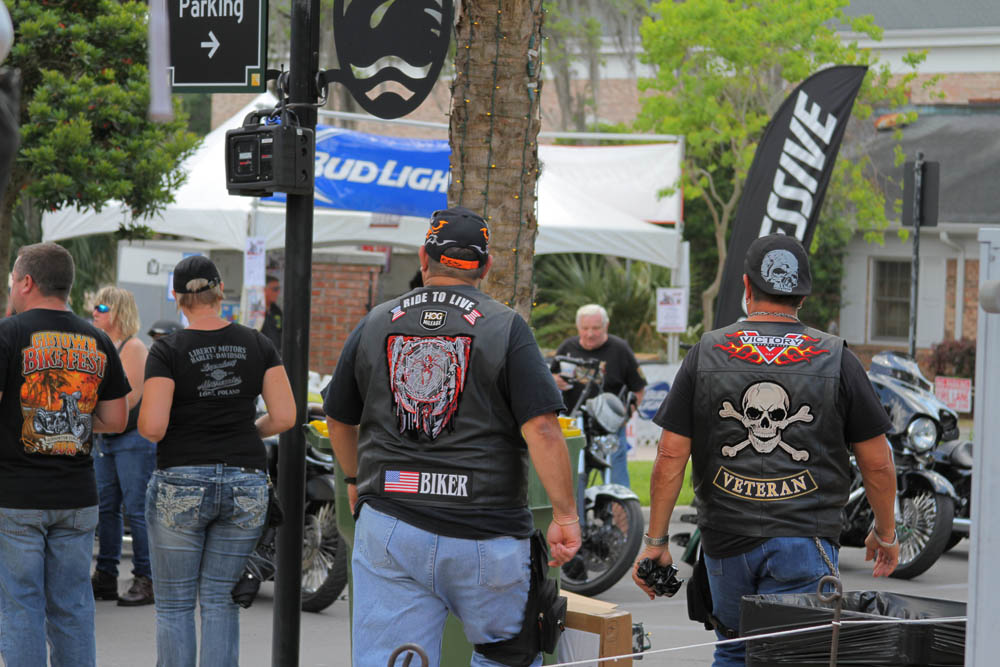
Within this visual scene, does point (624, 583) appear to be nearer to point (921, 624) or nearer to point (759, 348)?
point (759, 348)

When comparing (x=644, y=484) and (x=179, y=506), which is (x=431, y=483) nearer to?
(x=179, y=506)

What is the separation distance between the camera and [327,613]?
8.05m

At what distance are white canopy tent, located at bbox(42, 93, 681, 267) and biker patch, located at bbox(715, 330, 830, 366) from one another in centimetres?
860

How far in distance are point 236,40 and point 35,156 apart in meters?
5.20

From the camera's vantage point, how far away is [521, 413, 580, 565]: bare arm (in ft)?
13.4

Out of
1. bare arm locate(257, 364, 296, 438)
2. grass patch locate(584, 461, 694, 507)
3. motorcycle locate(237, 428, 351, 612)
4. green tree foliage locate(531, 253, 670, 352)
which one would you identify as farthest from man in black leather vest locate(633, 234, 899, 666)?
green tree foliage locate(531, 253, 670, 352)

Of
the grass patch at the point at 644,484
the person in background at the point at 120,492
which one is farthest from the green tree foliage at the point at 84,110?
the grass patch at the point at 644,484

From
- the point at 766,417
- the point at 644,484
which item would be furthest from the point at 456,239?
the point at 644,484

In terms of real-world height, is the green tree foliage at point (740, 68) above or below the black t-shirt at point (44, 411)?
above

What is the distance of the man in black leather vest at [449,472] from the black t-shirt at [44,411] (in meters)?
1.61

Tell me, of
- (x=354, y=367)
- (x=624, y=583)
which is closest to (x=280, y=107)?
(x=354, y=367)

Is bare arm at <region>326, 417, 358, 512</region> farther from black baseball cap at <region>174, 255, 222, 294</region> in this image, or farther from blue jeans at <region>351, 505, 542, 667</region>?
black baseball cap at <region>174, 255, 222, 294</region>

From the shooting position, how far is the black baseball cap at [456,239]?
14.0ft

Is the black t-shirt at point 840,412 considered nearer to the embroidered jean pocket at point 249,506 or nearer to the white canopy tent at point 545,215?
the embroidered jean pocket at point 249,506
